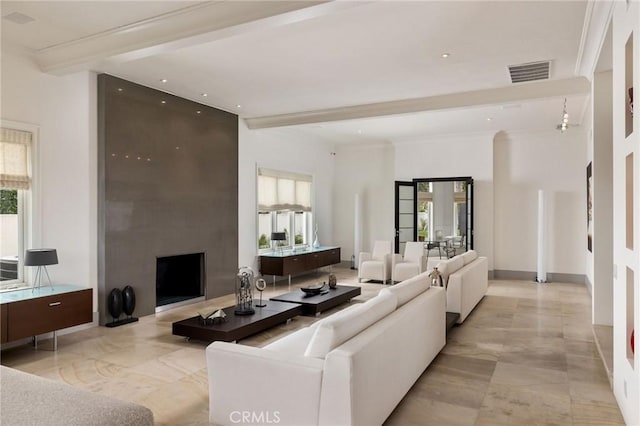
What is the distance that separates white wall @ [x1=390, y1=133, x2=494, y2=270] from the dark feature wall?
15.4ft

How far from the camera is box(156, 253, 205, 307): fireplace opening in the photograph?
6.87 m

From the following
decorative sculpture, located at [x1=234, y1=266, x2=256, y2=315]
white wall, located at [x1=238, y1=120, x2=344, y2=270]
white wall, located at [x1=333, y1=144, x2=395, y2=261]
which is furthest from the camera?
white wall, located at [x1=333, y1=144, x2=395, y2=261]

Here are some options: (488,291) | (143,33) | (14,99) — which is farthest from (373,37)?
Answer: (488,291)

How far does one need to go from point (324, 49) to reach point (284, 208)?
16.9ft

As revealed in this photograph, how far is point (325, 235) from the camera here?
1130 cm

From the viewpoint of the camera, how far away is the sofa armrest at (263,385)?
247cm

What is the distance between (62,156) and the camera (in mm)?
5254

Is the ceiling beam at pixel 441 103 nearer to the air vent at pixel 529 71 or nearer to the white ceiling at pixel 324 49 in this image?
the white ceiling at pixel 324 49

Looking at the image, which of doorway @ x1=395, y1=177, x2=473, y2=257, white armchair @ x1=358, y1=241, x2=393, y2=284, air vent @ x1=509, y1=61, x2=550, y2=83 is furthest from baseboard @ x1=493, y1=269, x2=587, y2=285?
air vent @ x1=509, y1=61, x2=550, y2=83

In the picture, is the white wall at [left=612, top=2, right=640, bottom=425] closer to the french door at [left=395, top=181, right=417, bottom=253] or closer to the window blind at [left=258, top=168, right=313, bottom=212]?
the window blind at [left=258, top=168, right=313, bottom=212]

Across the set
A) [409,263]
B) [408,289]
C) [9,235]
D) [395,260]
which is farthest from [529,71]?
[9,235]

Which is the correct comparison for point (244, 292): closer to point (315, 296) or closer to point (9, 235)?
point (315, 296)

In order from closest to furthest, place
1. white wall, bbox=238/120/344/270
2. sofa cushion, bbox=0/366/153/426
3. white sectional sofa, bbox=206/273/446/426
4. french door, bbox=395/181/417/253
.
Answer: sofa cushion, bbox=0/366/153/426
white sectional sofa, bbox=206/273/446/426
white wall, bbox=238/120/344/270
french door, bbox=395/181/417/253

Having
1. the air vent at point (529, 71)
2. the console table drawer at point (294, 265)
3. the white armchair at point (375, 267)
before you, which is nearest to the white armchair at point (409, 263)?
the white armchair at point (375, 267)
